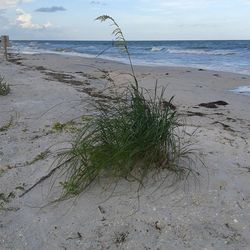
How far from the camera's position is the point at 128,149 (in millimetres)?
3357

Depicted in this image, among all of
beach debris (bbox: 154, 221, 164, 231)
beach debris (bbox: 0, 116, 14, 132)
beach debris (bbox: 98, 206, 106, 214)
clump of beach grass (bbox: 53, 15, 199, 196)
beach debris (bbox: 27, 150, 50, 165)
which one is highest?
clump of beach grass (bbox: 53, 15, 199, 196)

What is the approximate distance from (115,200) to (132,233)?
15.9 inches

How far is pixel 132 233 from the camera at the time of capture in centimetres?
292

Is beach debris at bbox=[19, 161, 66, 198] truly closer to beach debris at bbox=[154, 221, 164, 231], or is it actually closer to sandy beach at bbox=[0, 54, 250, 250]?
sandy beach at bbox=[0, 54, 250, 250]

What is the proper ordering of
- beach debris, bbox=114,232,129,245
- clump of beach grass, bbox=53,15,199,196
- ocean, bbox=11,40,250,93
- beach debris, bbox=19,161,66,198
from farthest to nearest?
ocean, bbox=11,40,250,93, beach debris, bbox=19,161,66,198, clump of beach grass, bbox=53,15,199,196, beach debris, bbox=114,232,129,245

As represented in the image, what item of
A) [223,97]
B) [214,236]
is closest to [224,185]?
[214,236]

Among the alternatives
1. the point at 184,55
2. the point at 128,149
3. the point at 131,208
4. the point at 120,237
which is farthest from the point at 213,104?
the point at 184,55

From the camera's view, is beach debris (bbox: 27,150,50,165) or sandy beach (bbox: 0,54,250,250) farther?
beach debris (bbox: 27,150,50,165)

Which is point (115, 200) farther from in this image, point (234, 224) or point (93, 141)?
point (234, 224)

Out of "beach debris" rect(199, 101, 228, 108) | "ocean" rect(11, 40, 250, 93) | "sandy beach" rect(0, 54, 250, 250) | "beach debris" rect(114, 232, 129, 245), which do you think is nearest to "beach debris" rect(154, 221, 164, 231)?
"sandy beach" rect(0, 54, 250, 250)

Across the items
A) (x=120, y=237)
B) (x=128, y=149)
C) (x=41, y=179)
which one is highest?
(x=128, y=149)

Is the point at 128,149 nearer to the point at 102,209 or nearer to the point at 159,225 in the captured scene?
the point at 102,209

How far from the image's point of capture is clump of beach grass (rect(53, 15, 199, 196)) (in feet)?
11.1

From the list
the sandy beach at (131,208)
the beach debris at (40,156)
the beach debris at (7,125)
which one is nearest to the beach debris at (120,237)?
the sandy beach at (131,208)
